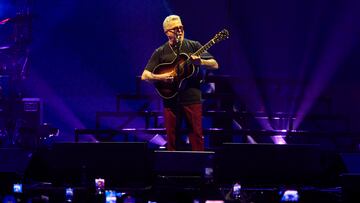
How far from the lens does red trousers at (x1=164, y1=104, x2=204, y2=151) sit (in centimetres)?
749

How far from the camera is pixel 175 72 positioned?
7.49 m

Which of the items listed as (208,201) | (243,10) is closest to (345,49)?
(243,10)

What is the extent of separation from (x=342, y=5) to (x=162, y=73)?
241 inches

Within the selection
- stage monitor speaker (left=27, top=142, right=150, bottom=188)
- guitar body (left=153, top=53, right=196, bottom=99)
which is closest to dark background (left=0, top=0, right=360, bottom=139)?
guitar body (left=153, top=53, right=196, bottom=99)

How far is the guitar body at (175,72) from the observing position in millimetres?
7375

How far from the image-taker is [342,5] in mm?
12234

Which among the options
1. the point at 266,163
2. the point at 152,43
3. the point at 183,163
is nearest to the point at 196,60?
the point at 183,163

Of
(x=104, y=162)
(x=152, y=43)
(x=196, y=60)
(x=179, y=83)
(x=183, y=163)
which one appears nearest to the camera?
(x=183, y=163)

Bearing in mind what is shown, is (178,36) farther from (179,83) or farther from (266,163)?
(266,163)

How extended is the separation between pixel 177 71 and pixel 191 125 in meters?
0.72

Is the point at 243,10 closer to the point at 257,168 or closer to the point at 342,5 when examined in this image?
the point at 342,5

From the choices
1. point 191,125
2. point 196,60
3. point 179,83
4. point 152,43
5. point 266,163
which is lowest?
point 266,163

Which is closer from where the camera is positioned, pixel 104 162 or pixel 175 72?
pixel 104 162

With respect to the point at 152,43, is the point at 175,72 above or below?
below
